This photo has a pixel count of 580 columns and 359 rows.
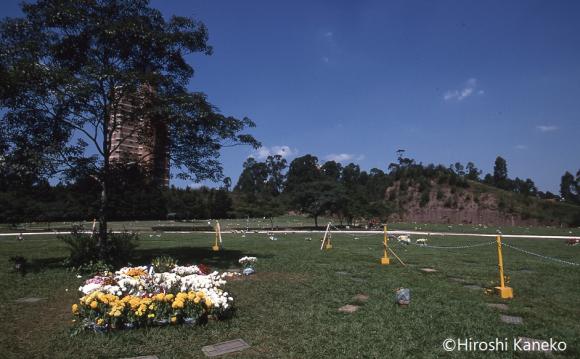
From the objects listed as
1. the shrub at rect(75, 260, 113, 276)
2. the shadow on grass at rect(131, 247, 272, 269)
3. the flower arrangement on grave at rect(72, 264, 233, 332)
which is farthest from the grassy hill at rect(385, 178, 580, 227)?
the flower arrangement on grave at rect(72, 264, 233, 332)

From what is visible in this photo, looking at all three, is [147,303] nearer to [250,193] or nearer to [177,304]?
[177,304]

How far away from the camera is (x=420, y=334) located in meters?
5.00

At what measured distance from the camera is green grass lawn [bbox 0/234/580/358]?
14.9 ft

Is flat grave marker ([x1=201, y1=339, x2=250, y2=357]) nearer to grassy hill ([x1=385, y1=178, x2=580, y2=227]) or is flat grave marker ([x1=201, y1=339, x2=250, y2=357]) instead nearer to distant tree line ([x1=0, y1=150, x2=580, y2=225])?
distant tree line ([x1=0, y1=150, x2=580, y2=225])

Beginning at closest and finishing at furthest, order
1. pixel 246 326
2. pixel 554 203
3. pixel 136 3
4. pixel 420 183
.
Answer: pixel 246 326, pixel 136 3, pixel 554 203, pixel 420 183

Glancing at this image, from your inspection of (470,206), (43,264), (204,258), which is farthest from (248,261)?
(470,206)

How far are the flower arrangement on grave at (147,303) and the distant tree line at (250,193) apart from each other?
5676 mm

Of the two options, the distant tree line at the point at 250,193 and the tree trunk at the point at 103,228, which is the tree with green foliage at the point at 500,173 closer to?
the distant tree line at the point at 250,193

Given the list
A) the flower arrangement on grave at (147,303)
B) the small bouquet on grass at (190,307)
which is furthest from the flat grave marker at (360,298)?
the small bouquet on grass at (190,307)

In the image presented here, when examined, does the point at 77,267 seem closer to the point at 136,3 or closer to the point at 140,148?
the point at 140,148

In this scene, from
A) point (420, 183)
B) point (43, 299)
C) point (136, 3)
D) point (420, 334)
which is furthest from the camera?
point (420, 183)

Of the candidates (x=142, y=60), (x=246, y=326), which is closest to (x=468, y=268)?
(x=246, y=326)

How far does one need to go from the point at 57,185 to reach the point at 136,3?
597cm

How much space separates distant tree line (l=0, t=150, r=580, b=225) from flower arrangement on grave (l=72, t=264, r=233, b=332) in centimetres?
→ 568
